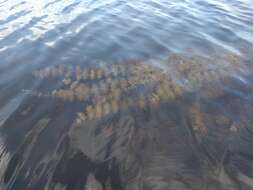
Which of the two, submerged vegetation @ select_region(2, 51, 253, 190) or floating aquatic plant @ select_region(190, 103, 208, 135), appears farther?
floating aquatic plant @ select_region(190, 103, 208, 135)

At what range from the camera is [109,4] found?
1078 cm

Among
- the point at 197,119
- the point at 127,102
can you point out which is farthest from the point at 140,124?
the point at 197,119

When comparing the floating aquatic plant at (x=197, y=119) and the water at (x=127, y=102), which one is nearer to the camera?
the water at (x=127, y=102)

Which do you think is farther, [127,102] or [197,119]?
[127,102]

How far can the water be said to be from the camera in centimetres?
422

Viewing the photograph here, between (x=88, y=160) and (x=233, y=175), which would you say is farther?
(x=88, y=160)

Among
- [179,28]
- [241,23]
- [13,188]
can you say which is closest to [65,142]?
[13,188]

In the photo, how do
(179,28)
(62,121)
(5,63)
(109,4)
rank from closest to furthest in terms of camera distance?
(62,121)
(5,63)
(179,28)
(109,4)

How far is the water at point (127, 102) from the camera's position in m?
4.22

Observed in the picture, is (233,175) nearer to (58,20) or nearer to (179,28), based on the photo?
(179,28)

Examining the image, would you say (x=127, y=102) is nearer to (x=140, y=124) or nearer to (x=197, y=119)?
(x=140, y=124)

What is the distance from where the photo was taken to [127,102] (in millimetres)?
5594

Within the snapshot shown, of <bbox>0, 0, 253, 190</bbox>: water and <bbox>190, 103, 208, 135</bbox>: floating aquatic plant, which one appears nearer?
<bbox>0, 0, 253, 190</bbox>: water

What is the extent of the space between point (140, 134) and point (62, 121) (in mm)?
1507
